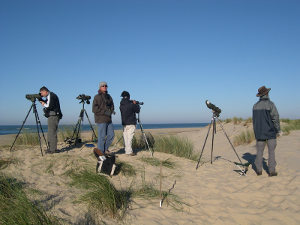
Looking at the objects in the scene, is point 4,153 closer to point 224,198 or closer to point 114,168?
point 114,168

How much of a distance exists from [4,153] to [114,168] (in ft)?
11.6

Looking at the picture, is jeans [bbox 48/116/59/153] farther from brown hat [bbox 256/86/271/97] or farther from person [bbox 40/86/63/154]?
brown hat [bbox 256/86/271/97]

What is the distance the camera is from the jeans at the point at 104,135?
6.26 meters

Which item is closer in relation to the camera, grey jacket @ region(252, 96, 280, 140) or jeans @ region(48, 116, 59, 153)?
grey jacket @ region(252, 96, 280, 140)

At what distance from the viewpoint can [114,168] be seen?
191 inches

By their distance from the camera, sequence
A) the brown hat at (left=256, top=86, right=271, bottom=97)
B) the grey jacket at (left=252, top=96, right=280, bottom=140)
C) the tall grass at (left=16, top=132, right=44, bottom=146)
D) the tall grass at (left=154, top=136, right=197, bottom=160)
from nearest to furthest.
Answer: the grey jacket at (left=252, top=96, right=280, bottom=140) → the brown hat at (left=256, top=86, right=271, bottom=97) → the tall grass at (left=154, top=136, right=197, bottom=160) → the tall grass at (left=16, top=132, right=44, bottom=146)

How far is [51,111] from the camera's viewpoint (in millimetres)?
6406

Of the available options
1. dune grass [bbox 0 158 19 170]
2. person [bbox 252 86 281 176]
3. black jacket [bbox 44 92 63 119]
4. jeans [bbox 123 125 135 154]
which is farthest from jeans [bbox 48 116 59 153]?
person [bbox 252 86 281 176]

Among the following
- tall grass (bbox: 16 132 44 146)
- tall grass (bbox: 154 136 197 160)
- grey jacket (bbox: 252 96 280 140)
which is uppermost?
grey jacket (bbox: 252 96 280 140)

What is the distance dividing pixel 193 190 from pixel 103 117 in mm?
3108

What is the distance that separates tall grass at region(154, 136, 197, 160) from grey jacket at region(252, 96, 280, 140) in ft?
8.91

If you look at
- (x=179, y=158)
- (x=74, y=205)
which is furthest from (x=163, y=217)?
(x=179, y=158)

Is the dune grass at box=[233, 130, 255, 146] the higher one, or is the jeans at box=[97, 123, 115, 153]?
the jeans at box=[97, 123, 115, 153]

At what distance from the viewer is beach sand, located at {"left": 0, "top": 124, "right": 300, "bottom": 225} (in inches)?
130
